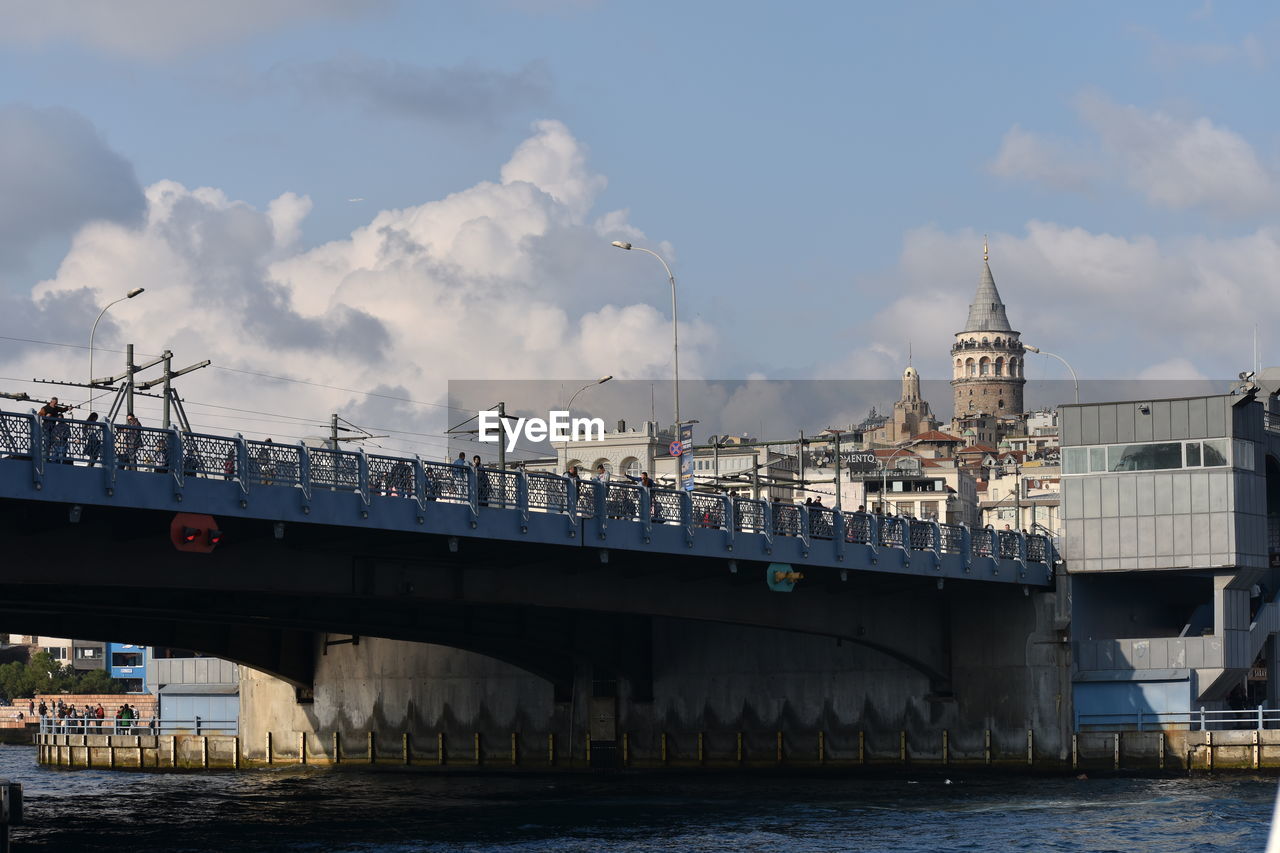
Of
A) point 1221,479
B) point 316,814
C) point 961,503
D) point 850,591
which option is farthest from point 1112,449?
point 961,503

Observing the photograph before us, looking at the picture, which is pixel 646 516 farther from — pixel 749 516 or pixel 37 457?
pixel 37 457

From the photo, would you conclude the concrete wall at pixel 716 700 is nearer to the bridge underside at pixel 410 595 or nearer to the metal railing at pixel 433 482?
the bridge underside at pixel 410 595

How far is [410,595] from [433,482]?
544cm

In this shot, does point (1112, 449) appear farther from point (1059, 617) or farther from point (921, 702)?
point (921, 702)

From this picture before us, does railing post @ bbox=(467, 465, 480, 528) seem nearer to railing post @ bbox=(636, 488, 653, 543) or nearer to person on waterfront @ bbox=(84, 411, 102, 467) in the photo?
railing post @ bbox=(636, 488, 653, 543)

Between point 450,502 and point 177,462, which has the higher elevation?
point 177,462

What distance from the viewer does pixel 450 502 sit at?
53.1 metres

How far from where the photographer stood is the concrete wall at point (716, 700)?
75438 millimetres

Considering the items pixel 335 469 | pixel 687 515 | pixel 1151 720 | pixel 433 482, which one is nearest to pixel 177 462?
pixel 335 469

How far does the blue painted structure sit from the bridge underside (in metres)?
0.94

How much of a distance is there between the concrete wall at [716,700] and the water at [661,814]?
3.41m

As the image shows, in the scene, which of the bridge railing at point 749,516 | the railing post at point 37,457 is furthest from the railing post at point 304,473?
the bridge railing at point 749,516

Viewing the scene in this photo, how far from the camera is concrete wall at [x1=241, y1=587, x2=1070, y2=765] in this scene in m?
75.4

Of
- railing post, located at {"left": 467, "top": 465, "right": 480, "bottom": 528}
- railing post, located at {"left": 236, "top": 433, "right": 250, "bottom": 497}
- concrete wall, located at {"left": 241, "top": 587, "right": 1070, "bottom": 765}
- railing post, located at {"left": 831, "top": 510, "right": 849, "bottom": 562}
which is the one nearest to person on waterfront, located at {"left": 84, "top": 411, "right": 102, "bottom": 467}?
railing post, located at {"left": 236, "top": 433, "right": 250, "bottom": 497}
